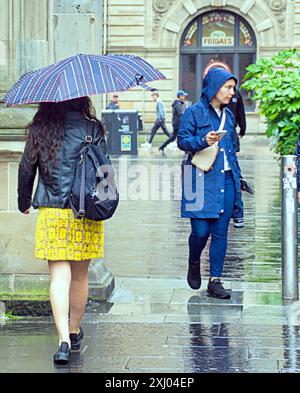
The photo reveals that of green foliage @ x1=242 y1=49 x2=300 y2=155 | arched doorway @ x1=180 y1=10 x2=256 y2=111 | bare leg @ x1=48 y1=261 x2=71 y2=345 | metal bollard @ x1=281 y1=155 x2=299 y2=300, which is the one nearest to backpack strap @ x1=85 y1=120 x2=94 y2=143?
bare leg @ x1=48 y1=261 x2=71 y2=345

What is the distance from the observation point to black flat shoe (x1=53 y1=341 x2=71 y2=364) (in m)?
5.99

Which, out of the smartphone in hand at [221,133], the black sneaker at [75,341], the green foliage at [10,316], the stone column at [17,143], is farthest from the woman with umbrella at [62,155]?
the smartphone in hand at [221,133]

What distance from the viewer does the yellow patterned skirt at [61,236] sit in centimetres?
620

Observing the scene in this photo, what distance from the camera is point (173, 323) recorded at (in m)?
7.18

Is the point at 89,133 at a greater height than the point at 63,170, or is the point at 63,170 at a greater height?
the point at 89,133

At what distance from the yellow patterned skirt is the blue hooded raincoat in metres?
1.89

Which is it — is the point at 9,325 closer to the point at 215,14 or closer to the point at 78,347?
the point at 78,347

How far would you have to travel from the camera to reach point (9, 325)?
7.14 m

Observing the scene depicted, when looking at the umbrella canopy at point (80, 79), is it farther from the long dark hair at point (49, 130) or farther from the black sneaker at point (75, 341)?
the black sneaker at point (75, 341)

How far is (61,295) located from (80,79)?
131cm

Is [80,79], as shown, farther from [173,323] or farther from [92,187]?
[173,323]

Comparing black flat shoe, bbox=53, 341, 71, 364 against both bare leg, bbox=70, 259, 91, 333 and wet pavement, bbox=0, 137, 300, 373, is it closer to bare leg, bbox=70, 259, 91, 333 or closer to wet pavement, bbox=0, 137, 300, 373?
wet pavement, bbox=0, 137, 300, 373

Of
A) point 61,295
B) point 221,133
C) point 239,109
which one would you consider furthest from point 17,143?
point 239,109

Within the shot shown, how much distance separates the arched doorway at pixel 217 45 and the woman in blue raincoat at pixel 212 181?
2926cm
